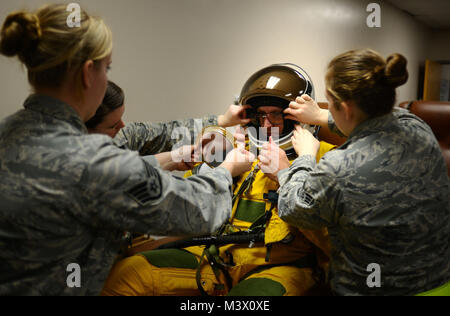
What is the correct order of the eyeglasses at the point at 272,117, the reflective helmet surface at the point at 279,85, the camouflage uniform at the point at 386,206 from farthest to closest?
the eyeglasses at the point at 272,117 → the reflective helmet surface at the point at 279,85 → the camouflage uniform at the point at 386,206

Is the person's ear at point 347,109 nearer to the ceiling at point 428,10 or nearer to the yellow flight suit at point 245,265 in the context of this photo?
the yellow flight suit at point 245,265

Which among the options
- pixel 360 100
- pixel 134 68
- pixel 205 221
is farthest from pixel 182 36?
pixel 205 221

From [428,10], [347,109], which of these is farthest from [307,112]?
[428,10]

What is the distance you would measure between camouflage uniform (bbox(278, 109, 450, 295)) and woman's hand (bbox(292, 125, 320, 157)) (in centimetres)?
25

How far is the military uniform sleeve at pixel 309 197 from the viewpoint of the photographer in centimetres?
102

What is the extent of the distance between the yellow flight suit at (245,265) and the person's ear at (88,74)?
73cm

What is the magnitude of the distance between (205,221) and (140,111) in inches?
54.8

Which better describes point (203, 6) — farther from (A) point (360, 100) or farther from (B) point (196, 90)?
(A) point (360, 100)

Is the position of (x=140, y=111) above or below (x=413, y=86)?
below

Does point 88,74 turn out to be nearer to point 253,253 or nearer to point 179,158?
point 179,158

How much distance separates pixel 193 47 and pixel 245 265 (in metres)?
1.53

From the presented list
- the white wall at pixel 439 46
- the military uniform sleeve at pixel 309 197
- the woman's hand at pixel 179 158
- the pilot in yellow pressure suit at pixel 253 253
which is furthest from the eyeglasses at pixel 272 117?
the white wall at pixel 439 46

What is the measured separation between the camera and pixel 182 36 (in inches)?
91.8

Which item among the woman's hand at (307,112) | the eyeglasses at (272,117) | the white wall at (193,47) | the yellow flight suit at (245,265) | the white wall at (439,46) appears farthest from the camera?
the white wall at (439,46)
